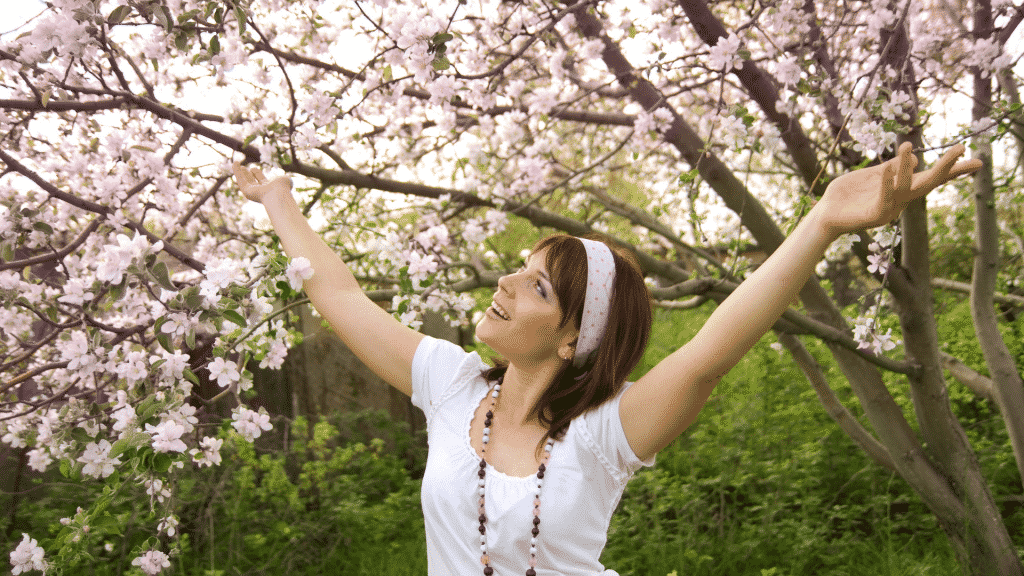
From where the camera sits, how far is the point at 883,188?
54.2 inches

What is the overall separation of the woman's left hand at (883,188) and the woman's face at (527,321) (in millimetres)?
612

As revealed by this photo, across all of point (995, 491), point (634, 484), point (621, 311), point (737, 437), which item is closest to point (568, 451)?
point (621, 311)

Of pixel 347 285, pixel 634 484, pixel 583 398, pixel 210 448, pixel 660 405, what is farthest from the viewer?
pixel 634 484

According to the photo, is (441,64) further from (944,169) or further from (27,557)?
(27,557)

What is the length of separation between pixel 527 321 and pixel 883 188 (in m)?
0.76

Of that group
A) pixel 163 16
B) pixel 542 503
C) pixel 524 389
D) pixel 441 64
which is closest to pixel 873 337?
pixel 524 389

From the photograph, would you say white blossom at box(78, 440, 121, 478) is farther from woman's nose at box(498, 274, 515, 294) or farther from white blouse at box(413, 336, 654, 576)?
woman's nose at box(498, 274, 515, 294)

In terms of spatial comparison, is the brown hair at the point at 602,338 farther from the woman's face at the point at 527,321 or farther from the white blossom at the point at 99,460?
the white blossom at the point at 99,460

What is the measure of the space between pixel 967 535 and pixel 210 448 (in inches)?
121

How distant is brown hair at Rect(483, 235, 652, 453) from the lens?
5.74ft

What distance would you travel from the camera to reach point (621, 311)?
181cm

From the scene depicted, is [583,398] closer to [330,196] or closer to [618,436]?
[618,436]

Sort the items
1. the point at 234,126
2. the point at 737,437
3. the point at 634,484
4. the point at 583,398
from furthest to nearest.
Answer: the point at 737,437 → the point at 634,484 → the point at 234,126 → the point at 583,398

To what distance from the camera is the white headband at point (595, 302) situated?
1746mm
